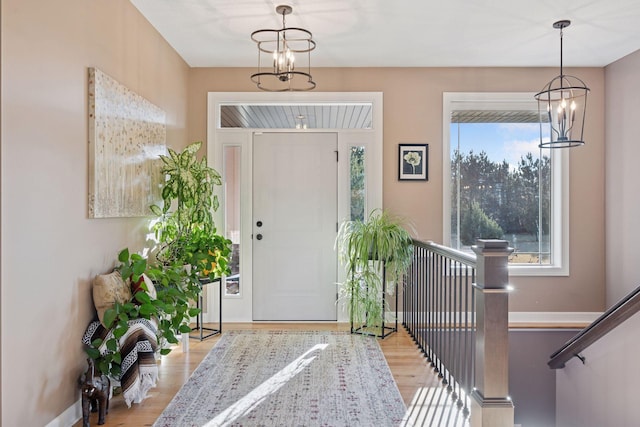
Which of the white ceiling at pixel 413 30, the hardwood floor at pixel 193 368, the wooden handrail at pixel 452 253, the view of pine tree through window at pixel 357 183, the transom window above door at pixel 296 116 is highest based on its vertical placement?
the white ceiling at pixel 413 30

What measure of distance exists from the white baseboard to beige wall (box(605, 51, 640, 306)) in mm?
4544

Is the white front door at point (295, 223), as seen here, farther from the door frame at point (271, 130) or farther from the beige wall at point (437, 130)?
the beige wall at point (437, 130)

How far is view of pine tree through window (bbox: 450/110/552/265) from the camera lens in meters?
4.66

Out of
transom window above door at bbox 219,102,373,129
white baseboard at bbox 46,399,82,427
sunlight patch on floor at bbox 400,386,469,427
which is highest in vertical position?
transom window above door at bbox 219,102,373,129

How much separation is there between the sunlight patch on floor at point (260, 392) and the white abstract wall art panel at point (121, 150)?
134cm

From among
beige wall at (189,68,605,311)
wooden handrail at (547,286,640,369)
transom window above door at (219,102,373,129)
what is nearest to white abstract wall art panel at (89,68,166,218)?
transom window above door at (219,102,373,129)

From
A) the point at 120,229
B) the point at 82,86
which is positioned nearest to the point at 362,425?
the point at 120,229

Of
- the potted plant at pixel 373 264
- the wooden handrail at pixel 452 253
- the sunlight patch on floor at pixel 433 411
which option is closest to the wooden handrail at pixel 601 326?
the wooden handrail at pixel 452 253

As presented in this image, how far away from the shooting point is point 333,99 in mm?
4539

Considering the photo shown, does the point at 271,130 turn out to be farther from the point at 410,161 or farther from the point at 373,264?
the point at 373,264

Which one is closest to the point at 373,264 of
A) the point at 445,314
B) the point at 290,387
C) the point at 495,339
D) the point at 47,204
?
the point at 445,314

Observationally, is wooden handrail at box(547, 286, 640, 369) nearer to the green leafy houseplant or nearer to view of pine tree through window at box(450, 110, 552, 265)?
view of pine tree through window at box(450, 110, 552, 265)

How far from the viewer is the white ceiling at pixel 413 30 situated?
3229 millimetres

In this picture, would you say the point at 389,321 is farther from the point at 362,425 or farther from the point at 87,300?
the point at 87,300
